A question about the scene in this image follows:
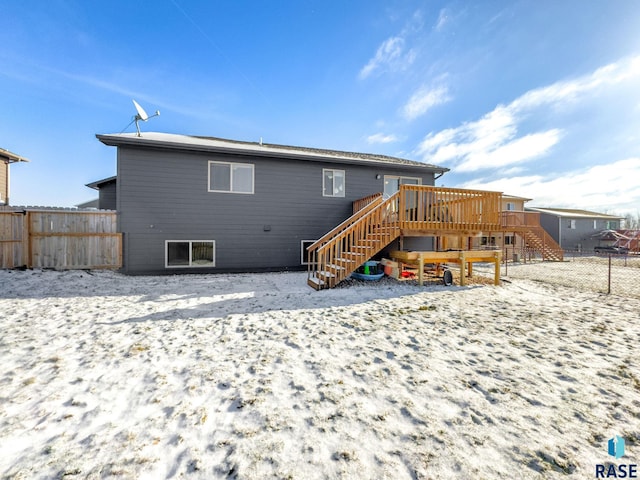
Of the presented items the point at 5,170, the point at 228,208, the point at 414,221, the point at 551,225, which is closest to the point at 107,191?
the point at 5,170

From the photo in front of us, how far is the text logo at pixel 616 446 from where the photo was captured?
1.69 m

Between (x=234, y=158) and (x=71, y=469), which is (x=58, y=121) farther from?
(x=71, y=469)

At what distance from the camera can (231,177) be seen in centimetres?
922

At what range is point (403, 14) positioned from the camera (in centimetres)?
909

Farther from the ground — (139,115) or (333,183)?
(139,115)

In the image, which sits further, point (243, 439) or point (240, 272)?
point (240, 272)

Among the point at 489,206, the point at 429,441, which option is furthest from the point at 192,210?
the point at 489,206

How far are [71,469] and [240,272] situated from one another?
7841 millimetres

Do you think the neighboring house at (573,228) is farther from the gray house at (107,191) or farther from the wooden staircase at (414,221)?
the gray house at (107,191)

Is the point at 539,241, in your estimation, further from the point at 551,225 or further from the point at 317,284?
the point at 317,284

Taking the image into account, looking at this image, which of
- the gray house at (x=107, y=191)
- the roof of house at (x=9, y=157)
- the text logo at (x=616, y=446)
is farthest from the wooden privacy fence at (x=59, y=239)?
the text logo at (x=616, y=446)

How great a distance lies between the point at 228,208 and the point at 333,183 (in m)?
4.17

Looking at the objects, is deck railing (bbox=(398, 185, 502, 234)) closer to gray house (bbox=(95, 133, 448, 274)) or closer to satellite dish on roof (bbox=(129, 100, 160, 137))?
gray house (bbox=(95, 133, 448, 274))

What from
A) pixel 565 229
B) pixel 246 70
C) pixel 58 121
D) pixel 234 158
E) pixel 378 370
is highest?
pixel 246 70
